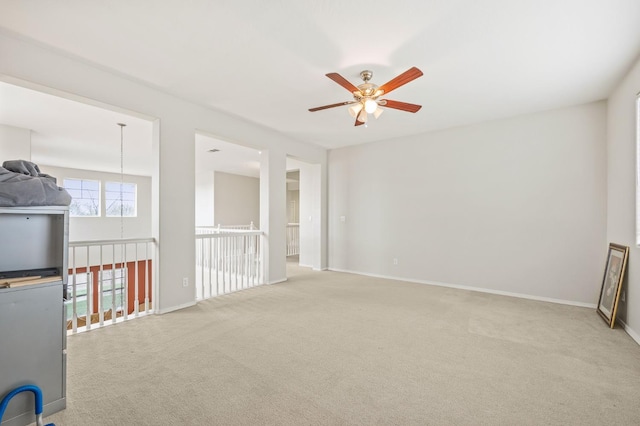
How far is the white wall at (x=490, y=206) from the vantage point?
387 centimetres

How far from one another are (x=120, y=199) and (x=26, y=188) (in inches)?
361

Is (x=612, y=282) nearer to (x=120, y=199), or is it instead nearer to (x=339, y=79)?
(x=339, y=79)

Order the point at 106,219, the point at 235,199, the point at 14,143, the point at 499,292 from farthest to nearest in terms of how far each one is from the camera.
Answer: the point at 235,199 < the point at 106,219 < the point at 14,143 < the point at 499,292

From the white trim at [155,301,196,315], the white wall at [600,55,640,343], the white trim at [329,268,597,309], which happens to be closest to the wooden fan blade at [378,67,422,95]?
the white wall at [600,55,640,343]

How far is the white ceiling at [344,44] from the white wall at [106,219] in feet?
24.3

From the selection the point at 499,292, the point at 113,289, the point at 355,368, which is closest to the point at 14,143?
the point at 113,289

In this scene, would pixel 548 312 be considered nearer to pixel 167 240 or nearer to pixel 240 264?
pixel 240 264

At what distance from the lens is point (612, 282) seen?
331cm

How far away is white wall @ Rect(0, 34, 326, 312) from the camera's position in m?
2.54

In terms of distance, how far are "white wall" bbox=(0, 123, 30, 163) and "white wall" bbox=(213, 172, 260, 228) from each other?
461 cm

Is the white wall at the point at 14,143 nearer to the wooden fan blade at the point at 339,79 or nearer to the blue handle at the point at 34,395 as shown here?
the blue handle at the point at 34,395

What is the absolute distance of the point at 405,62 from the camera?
2803 millimetres

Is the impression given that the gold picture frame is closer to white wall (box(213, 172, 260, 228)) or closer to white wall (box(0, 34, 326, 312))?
white wall (box(0, 34, 326, 312))

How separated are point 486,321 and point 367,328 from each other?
141 centimetres
